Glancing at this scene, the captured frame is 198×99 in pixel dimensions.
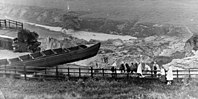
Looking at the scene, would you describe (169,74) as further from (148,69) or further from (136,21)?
(136,21)

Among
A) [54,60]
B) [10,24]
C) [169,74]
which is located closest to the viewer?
[169,74]

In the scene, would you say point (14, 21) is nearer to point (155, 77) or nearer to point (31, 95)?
point (31, 95)

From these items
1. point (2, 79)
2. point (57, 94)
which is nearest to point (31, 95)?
point (57, 94)

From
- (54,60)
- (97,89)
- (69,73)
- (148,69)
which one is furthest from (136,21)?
(54,60)

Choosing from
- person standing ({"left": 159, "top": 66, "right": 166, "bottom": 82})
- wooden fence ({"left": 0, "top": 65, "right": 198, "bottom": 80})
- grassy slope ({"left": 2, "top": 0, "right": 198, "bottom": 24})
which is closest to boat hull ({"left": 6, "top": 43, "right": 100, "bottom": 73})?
wooden fence ({"left": 0, "top": 65, "right": 198, "bottom": 80})

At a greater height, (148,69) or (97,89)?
(148,69)
